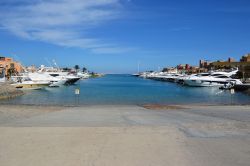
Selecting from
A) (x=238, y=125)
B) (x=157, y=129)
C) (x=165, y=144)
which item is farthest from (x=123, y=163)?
(x=238, y=125)

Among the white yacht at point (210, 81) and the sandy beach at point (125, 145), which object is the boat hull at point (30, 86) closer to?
the white yacht at point (210, 81)

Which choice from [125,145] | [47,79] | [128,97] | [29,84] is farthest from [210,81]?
[125,145]

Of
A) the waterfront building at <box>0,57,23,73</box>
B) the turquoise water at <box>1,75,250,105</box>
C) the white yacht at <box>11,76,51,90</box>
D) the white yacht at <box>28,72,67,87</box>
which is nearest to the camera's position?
the turquoise water at <box>1,75,250,105</box>

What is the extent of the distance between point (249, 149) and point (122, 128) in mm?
5657

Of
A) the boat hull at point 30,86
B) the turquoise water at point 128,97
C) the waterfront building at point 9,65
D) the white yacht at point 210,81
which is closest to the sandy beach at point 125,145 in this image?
the turquoise water at point 128,97

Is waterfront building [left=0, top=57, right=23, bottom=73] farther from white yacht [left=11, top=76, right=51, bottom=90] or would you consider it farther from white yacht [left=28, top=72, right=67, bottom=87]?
white yacht [left=11, top=76, right=51, bottom=90]

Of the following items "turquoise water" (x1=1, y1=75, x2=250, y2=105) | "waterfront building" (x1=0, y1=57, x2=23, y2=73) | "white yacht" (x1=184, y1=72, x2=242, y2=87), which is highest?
"waterfront building" (x1=0, y1=57, x2=23, y2=73)

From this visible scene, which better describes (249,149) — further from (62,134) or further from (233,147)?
(62,134)

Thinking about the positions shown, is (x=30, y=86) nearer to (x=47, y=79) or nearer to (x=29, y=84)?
(x=29, y=84)

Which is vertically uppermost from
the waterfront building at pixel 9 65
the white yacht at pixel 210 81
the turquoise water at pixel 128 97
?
the waterfront building at pixel 9 65

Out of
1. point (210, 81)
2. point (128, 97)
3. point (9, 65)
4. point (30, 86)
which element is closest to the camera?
point (128, 97)

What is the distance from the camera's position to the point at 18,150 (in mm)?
11023

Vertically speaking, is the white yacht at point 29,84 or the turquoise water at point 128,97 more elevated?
the white yacht at point 29,84

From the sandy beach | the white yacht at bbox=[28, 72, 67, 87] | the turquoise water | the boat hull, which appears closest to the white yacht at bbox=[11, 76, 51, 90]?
the boat hull
